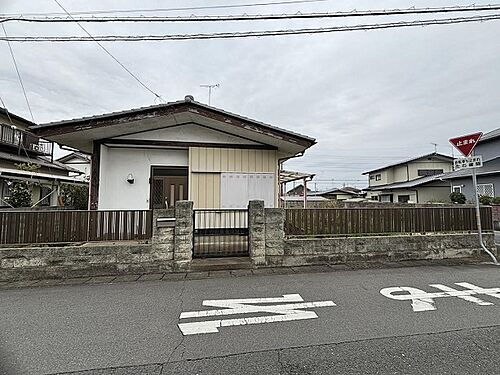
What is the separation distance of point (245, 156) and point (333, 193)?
3577 centimetres

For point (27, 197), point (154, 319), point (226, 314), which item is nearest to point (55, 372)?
point (154, 319)

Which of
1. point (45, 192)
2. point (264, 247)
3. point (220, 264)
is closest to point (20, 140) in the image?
point (45, 192)

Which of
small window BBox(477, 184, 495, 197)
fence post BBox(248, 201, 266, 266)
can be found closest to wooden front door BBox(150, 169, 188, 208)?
fence post BBox(248, 201, 266, 266)

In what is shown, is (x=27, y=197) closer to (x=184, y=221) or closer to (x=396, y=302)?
(x=184, y=221)

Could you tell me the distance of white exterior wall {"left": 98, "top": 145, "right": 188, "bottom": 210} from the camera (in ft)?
27.3

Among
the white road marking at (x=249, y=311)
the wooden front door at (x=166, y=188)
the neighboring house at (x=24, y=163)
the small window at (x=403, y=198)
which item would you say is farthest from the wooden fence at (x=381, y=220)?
the small window at (x=403, y=198)

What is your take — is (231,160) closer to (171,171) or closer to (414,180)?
(171,171)

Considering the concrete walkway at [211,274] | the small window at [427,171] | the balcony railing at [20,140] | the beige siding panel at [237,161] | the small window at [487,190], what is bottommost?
the concrete walkway at [211,274]

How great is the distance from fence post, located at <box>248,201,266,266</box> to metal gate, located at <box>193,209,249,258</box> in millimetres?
454

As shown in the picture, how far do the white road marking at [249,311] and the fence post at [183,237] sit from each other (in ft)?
5.58

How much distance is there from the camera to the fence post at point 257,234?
19.4 feet

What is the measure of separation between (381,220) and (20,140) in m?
20.4

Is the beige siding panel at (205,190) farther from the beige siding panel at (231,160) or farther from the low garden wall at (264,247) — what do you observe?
the low garden wall at (264,247)

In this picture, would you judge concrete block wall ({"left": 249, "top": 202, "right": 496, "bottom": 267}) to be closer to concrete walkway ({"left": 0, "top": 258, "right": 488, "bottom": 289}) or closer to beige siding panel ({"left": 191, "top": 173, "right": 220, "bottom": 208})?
concrete walkway ({"left": 0, "top": 258, "right": 488, "bottom": 289})
